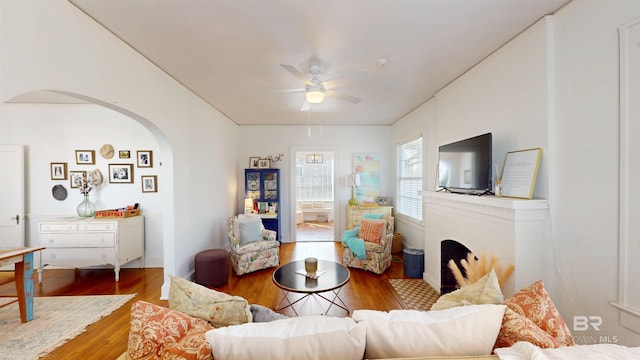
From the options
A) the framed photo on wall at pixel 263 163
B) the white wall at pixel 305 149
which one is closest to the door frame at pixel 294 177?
the white wall at pixel 305 149

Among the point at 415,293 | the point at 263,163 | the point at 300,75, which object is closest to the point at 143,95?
the point at 300,75

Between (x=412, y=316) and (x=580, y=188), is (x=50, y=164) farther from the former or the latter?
(x=580, y=188)

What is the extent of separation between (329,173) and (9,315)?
24.9 feet

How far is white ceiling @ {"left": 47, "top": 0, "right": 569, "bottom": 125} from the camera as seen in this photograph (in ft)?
5.81

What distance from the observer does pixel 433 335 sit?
1.05 m

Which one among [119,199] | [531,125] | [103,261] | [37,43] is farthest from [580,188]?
[119,199]

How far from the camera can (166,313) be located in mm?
1095

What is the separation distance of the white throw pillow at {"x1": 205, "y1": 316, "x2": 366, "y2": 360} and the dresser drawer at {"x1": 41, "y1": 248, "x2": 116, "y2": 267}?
3695 millimetres

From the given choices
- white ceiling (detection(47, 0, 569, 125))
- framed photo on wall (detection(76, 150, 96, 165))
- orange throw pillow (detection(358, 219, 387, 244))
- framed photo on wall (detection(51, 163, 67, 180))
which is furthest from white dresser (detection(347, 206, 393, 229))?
framed photo on wall (detection(51, 163, 67, 180))

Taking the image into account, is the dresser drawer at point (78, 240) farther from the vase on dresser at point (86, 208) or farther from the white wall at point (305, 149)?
the white wall at point (305, 149)

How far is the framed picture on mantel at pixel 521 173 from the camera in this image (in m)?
1.99

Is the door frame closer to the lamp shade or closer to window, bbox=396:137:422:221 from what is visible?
the lamp shade

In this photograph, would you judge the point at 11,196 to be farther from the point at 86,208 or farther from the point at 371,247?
the point at 371,247

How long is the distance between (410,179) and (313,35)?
361 centimetres
